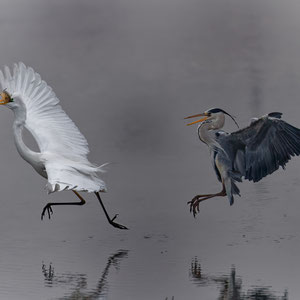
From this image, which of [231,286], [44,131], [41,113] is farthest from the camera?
[41,113]

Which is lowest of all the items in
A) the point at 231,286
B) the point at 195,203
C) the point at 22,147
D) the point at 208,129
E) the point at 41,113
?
the point at 231,286

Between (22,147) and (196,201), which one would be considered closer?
(196,201)

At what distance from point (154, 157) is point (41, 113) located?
8.30 feet

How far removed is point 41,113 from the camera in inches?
379

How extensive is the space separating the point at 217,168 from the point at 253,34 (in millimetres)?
8756

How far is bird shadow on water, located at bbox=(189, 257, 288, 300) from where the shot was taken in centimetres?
631

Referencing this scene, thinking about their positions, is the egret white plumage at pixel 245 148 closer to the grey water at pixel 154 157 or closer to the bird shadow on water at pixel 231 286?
the grey water at pixel 154 157

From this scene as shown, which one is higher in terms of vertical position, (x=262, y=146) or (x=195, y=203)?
(x=262, y=146)

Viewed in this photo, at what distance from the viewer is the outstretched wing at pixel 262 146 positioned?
861 cm

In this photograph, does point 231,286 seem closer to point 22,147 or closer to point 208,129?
point 208,129

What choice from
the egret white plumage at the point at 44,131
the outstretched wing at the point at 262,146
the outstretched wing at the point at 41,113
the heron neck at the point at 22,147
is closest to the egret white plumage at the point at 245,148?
the outstretched wing at the point at 262,146

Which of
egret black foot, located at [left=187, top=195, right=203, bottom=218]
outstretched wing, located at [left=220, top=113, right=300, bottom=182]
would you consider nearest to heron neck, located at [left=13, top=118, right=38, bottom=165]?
egret black foot, located at [left=187, top=195, right=203, bottom=218]

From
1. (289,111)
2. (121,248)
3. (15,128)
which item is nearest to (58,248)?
(121,248)

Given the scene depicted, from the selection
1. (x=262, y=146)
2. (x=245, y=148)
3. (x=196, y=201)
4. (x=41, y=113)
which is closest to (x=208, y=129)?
(x=245, y=148)
